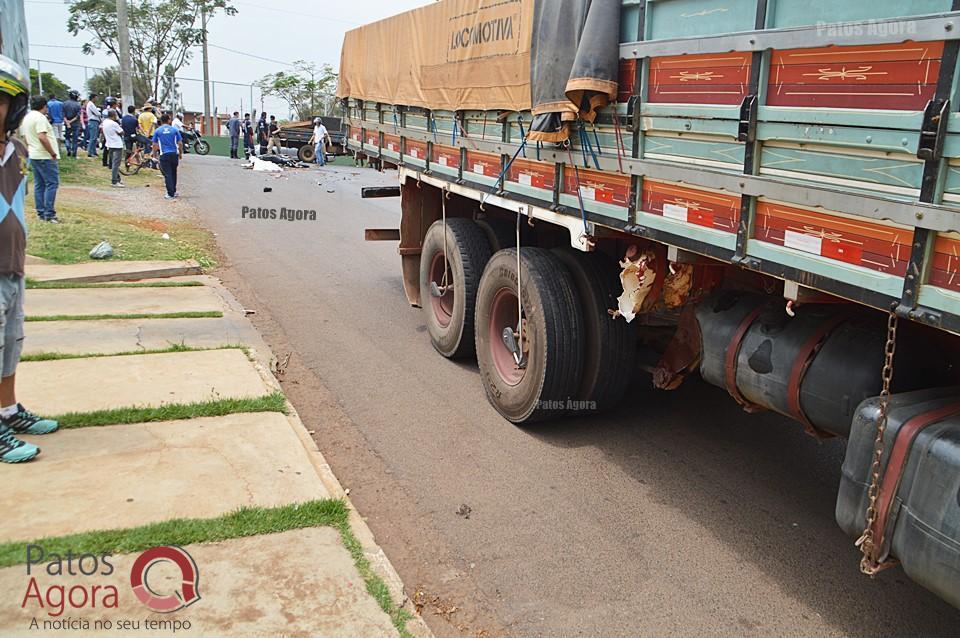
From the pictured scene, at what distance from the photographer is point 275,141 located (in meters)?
30.4

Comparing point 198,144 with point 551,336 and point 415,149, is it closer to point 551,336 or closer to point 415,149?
point 415,149

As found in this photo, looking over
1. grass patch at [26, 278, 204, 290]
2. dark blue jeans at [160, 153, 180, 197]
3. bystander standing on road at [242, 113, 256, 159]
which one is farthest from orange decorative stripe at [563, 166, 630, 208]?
bystander standing on road at [242, 113, 256, 159]

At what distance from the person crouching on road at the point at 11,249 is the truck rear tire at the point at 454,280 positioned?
3090 millimetres

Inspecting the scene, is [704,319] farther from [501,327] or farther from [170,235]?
[170,235]

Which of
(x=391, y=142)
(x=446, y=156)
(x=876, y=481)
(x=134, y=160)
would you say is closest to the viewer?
(x=876, y=481)

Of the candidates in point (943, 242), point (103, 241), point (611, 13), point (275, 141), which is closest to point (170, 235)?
point (103, 241)

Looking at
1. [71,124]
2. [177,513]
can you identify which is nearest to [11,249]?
[177,513]

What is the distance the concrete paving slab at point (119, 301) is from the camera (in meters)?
6.99

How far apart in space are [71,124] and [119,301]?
57.3ft

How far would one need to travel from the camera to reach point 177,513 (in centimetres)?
361

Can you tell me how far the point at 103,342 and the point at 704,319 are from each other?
4646 millimetres

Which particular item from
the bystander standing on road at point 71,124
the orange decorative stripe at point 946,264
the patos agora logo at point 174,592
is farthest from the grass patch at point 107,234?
the orange decorative stripe at point 946,264

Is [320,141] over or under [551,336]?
over

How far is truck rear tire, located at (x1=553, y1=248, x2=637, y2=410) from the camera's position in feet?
15.5
